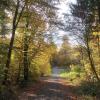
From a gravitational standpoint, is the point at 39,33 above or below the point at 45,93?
above

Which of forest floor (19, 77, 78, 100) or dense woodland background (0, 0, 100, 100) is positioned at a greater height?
dense woodland background (0, 0, 100, 100)

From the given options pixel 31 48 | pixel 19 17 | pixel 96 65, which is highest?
pixel 19 17

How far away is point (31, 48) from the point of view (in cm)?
3092

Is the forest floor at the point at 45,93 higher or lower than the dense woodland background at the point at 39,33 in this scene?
lower

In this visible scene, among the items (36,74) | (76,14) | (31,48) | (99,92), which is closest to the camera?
(99,92)

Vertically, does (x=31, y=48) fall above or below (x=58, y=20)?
below

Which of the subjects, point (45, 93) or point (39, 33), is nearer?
point (45, 93)

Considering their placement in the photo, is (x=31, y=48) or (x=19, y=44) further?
(x=31, y=48)

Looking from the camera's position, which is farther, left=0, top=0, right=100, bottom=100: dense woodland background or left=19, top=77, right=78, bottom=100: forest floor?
left=0, top=0, right=100, bottom=100: dense woodland background

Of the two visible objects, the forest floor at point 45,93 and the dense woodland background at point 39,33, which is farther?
the dense woodland background at point 39,33

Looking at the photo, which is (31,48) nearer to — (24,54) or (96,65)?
(24,54)

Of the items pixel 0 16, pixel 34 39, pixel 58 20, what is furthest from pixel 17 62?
pixel 0 16

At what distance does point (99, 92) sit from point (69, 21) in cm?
834

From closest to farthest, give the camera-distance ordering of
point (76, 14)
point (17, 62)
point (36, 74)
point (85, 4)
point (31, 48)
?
point (85, 4) → point (76, 14) → point (17, 62) → point (31, 48) → point (36, 74)
